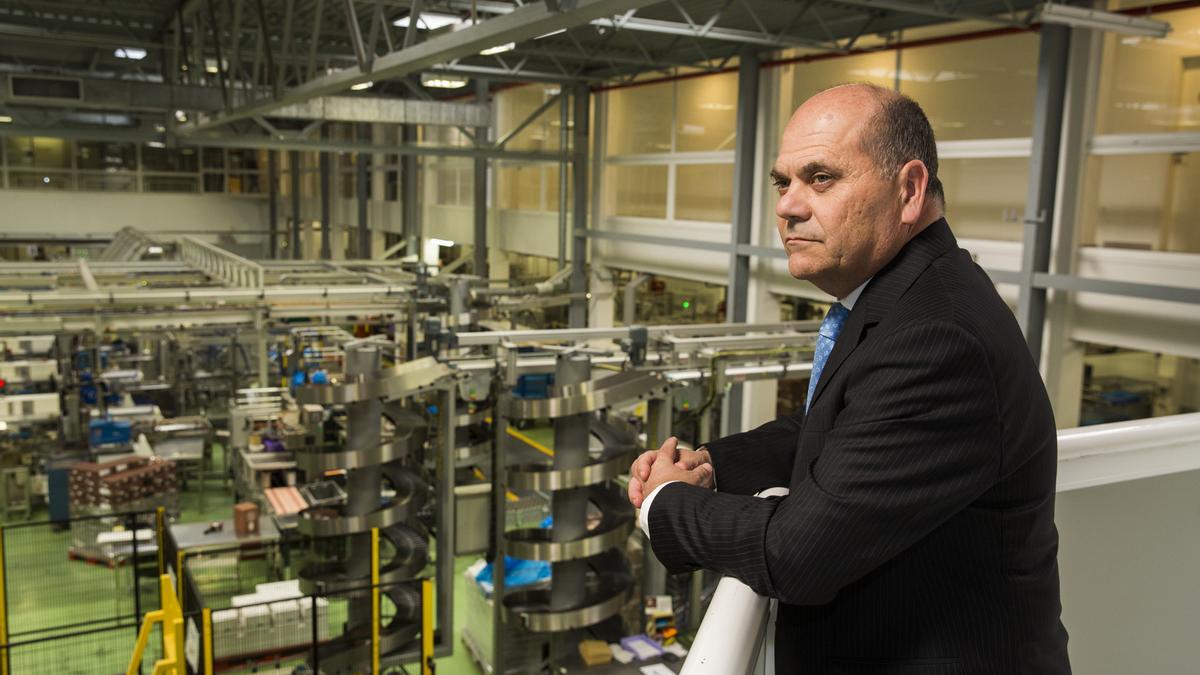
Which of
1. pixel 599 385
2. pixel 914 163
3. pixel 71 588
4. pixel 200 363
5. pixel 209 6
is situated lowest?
pixel 71 588

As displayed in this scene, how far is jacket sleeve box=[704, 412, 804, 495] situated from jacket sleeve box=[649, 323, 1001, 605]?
18.3 inches

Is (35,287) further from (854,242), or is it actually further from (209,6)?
(854,242)

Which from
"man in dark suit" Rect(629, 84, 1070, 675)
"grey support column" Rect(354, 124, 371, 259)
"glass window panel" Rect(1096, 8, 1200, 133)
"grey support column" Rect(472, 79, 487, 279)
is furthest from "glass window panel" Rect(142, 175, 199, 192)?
"man in dark suit" Rect(629, 84, 1070, 675)

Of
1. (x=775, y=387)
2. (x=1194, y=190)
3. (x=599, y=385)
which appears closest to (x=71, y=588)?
(x=599, y=385)

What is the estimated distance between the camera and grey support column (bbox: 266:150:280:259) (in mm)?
27359

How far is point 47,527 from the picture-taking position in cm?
1151

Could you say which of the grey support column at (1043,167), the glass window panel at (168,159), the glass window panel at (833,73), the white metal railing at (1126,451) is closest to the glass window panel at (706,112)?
the glass window panel at (833,73)

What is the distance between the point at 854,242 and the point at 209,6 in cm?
1054

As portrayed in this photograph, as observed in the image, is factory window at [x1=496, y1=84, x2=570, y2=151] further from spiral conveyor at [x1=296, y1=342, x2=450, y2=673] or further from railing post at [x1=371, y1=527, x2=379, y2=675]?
railing post at [x1=371, y1=527, x2=379, y2=675]

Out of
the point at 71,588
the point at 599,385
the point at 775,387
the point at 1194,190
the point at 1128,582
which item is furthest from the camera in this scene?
the point at 775,387

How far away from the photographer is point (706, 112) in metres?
12.7

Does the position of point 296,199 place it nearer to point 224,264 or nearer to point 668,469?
point 224,264

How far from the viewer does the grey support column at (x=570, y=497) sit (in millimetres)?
5750

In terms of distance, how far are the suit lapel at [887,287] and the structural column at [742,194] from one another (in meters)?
10.2
